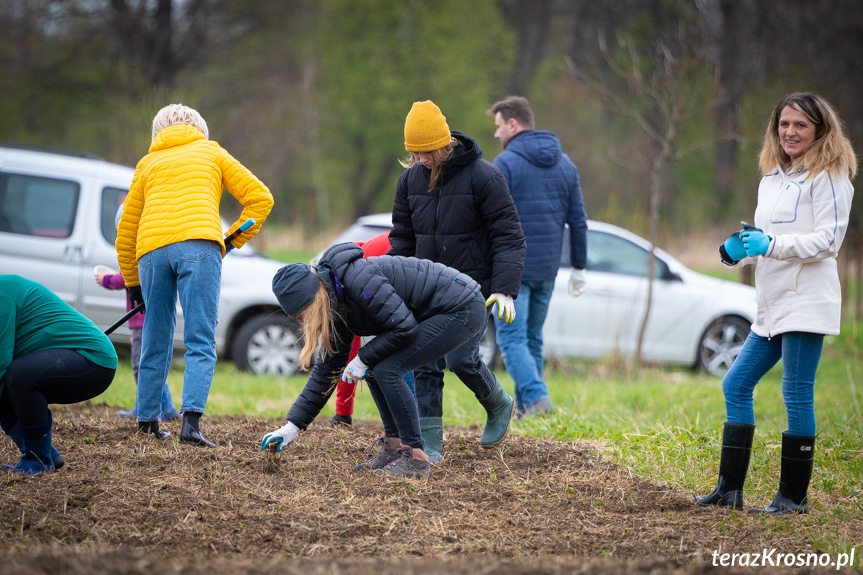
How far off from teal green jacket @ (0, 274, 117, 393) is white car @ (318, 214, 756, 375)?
542 centimetres

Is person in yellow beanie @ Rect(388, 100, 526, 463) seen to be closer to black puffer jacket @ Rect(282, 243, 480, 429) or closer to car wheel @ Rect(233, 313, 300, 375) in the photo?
black puffer jacket @ Rect(282, 243, 480, 429)

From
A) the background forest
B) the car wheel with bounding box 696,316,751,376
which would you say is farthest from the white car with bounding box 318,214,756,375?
the background forest

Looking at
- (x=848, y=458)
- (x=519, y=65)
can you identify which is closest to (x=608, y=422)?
(x=848, y=458)

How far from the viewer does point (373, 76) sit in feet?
93.2

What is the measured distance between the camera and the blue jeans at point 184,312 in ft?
16.3

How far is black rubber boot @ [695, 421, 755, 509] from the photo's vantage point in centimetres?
431

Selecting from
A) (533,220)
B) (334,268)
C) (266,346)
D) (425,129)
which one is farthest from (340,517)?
(266,346)

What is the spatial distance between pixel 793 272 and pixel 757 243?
11.5 inches

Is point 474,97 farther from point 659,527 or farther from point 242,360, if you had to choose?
point 659,527

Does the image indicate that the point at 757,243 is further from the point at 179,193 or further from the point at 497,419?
the point at 179,193

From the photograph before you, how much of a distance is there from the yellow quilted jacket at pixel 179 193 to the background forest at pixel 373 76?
468 inches

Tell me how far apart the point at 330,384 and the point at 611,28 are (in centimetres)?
3064

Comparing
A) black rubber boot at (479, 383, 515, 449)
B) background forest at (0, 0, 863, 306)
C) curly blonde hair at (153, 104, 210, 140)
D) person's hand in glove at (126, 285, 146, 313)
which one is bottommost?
black rubber boot at (479, 383, 515, 449)

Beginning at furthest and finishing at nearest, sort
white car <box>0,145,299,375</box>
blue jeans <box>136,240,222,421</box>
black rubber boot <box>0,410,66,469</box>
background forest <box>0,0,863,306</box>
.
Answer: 1. background forest <box>0,0,863,306</box>
2. white car <box>0,145,299,375</box>
3. blue jeans <box>136,240,222,421</box>
4. black rubber boot <box>0,410,66,469</box>
